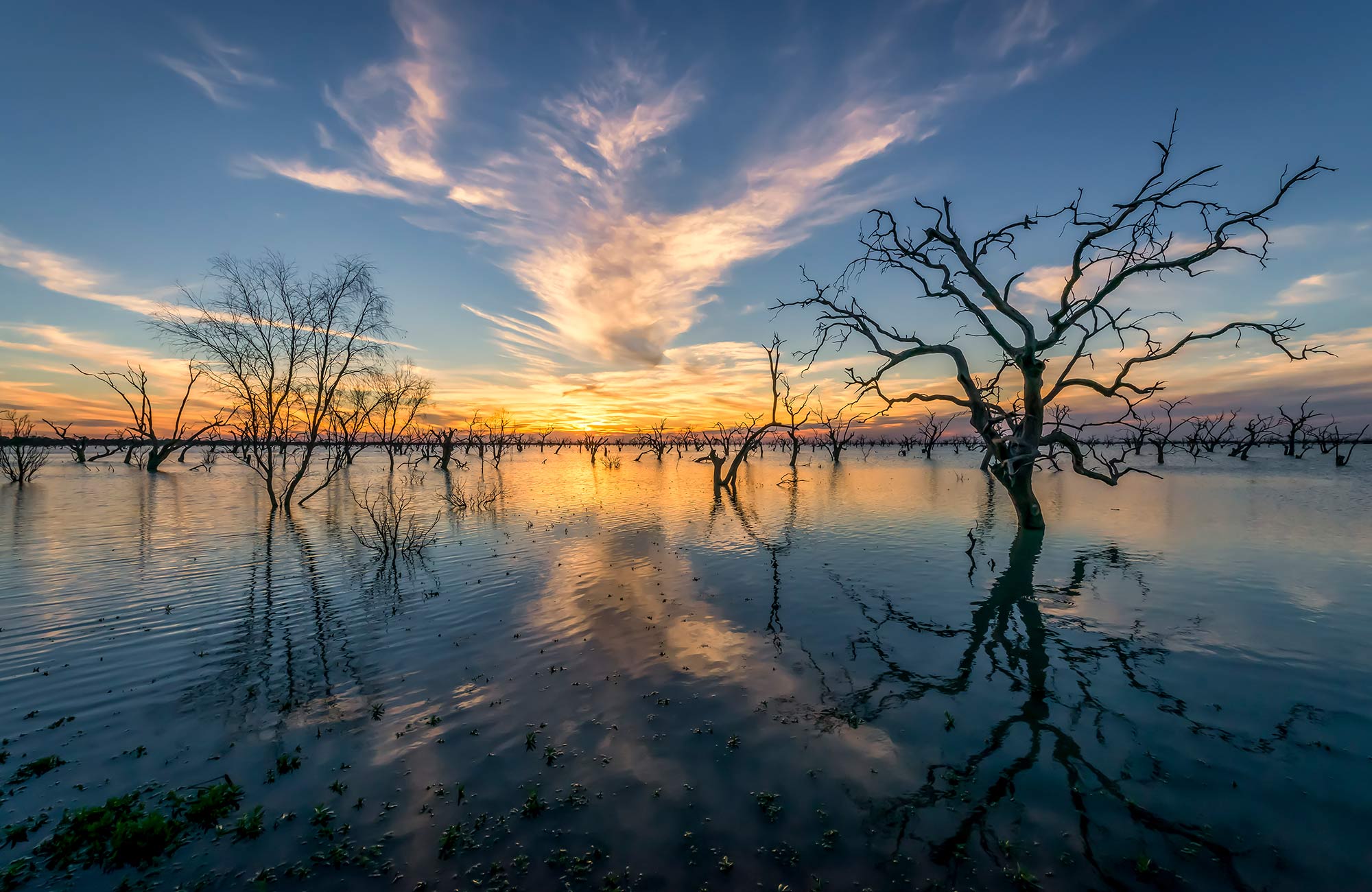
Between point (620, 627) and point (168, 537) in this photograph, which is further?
point (168, 537)

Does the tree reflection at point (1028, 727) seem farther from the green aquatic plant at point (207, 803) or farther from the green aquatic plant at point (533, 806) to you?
the green aquatic plant at point (207, 803)

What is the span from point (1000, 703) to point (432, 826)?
21.6 feet

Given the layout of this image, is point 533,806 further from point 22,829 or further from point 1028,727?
point 1028,727

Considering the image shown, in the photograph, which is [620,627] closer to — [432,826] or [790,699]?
[790,699]

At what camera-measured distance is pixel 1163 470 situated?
5566cm

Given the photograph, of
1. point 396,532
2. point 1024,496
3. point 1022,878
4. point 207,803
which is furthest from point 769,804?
point 1024,496

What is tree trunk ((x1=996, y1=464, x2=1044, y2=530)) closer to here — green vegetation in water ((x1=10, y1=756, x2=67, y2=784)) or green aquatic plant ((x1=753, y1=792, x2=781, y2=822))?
green aquatic plant ((x1=753, y1=792, x2=781, y2=822))

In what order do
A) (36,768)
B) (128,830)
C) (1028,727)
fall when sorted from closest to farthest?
(128,830) → (36,768) → (1028,727)

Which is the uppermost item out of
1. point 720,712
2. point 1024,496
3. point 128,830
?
point 1024,496

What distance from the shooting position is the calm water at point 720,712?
4.23 meters

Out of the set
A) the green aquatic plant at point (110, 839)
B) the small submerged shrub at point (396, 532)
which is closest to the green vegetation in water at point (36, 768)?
the green aquatic plant at point (110, 839)

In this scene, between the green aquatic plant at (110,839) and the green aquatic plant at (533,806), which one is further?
the green aquatic plant at (533,806)

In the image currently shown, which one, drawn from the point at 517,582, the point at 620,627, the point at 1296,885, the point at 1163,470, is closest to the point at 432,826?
the point at 620,627

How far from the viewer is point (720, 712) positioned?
659cm
